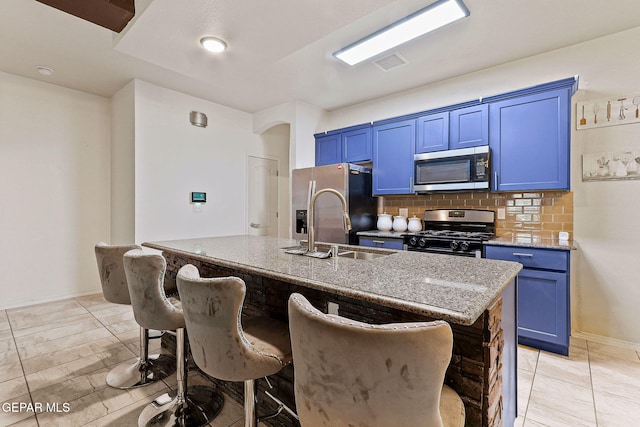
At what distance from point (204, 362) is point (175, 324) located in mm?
492

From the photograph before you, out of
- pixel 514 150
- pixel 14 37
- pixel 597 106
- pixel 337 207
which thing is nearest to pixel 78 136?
pixel 14 37

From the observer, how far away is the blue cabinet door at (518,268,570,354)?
2.44 metres

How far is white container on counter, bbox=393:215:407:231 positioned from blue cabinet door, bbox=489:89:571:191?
1.11 m

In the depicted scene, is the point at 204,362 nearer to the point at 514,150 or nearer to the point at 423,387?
the point at 423,387

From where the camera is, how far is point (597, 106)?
2760mm

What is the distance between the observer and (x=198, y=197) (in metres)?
4.29

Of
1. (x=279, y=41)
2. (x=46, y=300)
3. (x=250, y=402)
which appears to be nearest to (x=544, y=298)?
(x=250, y=402)

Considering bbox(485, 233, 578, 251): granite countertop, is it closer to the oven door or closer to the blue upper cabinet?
the oven door

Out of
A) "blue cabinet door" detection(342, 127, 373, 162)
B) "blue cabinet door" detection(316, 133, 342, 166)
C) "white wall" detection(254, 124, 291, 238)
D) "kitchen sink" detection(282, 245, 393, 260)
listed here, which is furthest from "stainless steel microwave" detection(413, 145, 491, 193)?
"white wall" detection(254, 124, 291, 238)

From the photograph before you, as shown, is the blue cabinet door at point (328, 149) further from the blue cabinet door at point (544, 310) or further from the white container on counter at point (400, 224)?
the blue cabinet door at point (544, 310)

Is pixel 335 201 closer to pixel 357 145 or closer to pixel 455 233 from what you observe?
pixel 357 145

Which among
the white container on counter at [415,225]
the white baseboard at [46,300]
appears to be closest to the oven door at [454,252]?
the white container on counter at [415,225]

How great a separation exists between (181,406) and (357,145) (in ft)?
11.1

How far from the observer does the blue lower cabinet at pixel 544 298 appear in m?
2.44
